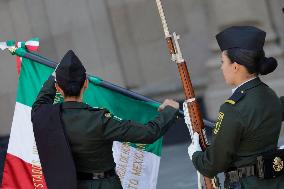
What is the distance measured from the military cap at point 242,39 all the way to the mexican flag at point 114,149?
1.24 meters

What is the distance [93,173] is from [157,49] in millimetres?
6489

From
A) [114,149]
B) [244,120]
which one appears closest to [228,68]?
[244,120]

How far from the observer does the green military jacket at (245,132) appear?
9.92 ft

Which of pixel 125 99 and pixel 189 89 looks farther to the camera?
pixel 125 99

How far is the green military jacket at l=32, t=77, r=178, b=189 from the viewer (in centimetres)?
340

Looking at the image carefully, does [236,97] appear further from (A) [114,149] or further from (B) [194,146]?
(A) [114,149]

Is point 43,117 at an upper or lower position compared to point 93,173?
upper

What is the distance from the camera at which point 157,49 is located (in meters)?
9.84

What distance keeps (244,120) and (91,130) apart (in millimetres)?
903

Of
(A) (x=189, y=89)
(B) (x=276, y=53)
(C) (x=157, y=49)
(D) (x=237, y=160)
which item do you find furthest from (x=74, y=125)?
(C) (x=157, y=49)

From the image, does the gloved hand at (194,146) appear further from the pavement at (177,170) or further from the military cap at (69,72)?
the pavement at (177,170)

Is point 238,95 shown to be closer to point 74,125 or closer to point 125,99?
point 74,125

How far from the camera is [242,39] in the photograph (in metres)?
3.13

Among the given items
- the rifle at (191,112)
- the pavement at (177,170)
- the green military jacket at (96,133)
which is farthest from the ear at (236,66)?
the pavement at (177,170)
